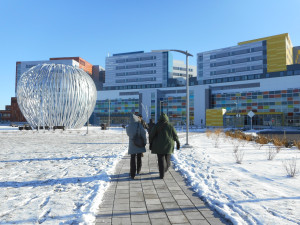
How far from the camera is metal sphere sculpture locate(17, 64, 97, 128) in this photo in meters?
30.8

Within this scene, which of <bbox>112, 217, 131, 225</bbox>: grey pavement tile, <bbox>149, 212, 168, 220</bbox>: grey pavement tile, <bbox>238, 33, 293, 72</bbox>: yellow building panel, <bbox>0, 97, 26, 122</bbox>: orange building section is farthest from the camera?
<bbox>0, 97, 26, 122</bbox>: orange building section

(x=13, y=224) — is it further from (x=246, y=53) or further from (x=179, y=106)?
(x=246, y=53)

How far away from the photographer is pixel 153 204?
4090 millimetres

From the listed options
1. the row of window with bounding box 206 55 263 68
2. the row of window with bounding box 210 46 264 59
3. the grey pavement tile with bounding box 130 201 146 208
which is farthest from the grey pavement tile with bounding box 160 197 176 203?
the row of window with bounding box 210 46 264 59

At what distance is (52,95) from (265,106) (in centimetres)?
5286

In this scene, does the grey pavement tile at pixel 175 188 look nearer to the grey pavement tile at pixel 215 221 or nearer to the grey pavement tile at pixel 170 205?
the grey pavement tile at pixel 170 205

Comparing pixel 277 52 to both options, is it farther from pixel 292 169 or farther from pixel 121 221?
pixel 121 221

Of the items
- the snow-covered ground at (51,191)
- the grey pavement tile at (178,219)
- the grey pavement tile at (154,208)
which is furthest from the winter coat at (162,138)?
the grey pavement tile at (178,219)

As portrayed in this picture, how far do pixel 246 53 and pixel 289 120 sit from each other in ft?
81.1

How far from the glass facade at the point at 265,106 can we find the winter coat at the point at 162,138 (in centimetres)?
5186

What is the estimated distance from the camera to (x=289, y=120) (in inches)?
2160

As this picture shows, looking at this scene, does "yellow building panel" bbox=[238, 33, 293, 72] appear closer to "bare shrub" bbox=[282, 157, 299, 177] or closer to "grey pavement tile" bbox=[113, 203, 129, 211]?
"bare shrub" bbox=[282, 157, 299, 177]

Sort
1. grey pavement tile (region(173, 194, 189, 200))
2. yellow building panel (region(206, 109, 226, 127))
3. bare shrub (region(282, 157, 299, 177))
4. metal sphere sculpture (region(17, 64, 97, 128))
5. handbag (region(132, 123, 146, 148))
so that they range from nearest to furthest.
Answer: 1. grey pavement tile (region(173, 194, 189, 200))
2. handbag (region(132, 123, 146, 148))
3. bare shrub (region(282, 157, 299, 177))
4. metal sphere sculpture (region(17, 64, 97, 128))
5. yellow building panel (region(206, 109, 226, 127))

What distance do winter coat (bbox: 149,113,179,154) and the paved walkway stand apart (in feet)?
2.67
